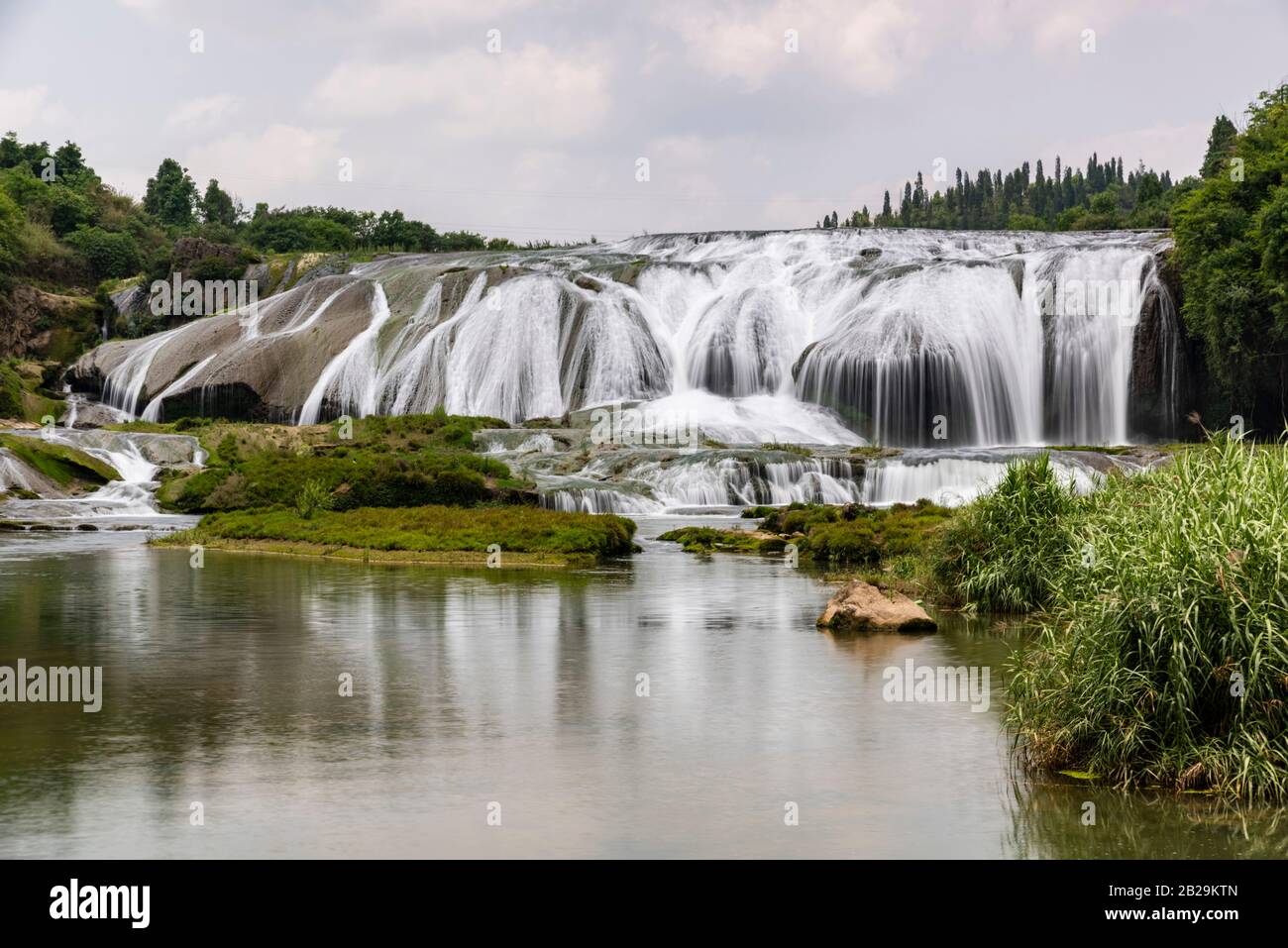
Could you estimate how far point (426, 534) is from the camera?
28.8 metres

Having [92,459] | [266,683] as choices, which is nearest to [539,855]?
[266,683]

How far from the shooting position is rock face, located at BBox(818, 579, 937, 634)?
18016 millimetres

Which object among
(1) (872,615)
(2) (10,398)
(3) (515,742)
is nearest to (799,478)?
(1) (872,615)

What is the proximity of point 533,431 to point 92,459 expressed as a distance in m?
15.1

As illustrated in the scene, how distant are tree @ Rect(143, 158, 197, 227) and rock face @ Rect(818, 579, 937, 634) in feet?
421

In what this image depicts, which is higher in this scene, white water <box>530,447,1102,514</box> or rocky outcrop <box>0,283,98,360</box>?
rocky outcrop <box>0,283,98,360</box>

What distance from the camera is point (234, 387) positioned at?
2496 inches

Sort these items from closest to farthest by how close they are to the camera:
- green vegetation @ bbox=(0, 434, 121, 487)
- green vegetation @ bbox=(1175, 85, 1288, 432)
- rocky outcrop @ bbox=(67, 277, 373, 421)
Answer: green vegetation @ bbox=(0, 434, 121, 487), green vegetation @ bbox=(1175, 85, 1288, 432), rocky outcrop @ bbox=(67, 277, 373, 421)

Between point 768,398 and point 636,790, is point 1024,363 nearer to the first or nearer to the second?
point 768,398

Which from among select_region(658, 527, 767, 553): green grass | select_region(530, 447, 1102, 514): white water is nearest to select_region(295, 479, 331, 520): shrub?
select_region(658, 527, 767, 553): green grass

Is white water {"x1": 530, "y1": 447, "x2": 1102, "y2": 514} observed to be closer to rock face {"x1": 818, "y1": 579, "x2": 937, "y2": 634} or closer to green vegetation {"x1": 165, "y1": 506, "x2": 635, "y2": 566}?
green vegetation {"x1": 165, "y1": 506, "x2": 635, "y2": 566}

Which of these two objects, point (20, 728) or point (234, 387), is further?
point (234, 387)

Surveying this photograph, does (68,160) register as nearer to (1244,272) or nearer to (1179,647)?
(1244,272)

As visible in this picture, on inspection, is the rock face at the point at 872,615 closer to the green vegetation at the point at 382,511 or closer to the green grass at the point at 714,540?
the green vegetation at the point at 382,511
